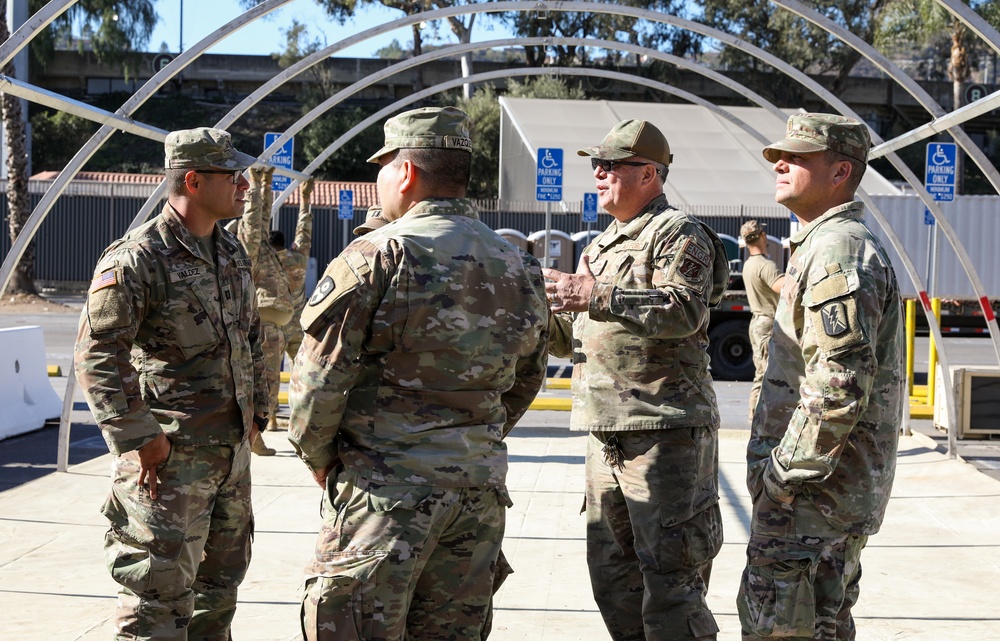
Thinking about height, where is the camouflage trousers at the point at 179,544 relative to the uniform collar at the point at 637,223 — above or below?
below

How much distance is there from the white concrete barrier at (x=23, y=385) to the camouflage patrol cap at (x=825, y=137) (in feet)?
26.3

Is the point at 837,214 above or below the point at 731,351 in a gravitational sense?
above

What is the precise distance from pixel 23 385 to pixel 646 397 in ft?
25.6

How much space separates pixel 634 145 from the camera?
14.0 feet

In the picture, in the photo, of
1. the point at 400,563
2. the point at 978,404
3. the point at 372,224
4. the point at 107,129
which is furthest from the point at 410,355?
the point at 978,404

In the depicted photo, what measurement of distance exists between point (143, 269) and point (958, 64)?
3469cm

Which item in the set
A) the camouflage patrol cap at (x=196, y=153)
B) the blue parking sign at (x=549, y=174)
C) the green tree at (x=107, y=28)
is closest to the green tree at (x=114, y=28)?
the green tree at (x=107, y=28)

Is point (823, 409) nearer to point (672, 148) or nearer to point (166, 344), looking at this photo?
point (166, 344)

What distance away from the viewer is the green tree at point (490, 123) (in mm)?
39594

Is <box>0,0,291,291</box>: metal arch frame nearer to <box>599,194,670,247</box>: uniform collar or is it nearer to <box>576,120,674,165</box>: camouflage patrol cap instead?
<box>576,120,674,165</box>: camouflage patrol cap

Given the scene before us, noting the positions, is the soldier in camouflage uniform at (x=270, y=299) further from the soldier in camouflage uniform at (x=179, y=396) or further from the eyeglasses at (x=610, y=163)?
the eyeglasses at (x=610, y=163)

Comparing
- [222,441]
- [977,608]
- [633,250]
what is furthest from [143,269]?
[977,608]

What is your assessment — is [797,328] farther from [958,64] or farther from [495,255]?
[958,64]

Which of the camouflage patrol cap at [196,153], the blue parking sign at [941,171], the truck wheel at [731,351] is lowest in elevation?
the truck wheel at [731,351]
